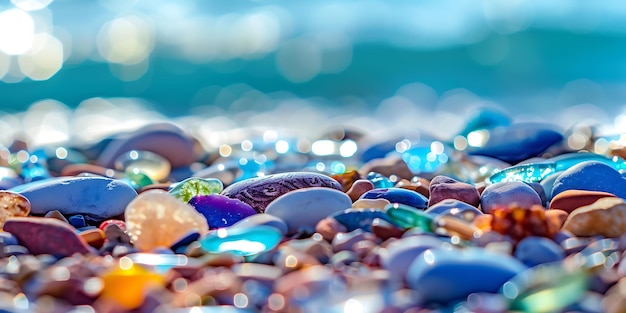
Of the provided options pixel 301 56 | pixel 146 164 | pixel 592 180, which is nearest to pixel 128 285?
pixel 592 180

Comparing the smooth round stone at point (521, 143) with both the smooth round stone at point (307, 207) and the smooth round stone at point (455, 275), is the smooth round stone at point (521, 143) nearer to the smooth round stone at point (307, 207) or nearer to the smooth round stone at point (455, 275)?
the smooth round stone at point (307, 207)

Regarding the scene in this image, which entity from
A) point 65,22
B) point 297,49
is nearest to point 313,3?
point 297,49

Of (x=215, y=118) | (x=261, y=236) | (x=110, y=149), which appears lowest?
(x=215, y=118)

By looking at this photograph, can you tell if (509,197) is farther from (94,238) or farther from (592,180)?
(94,238)

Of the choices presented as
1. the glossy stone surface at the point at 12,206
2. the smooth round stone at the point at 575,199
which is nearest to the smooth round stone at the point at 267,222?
the glossy stone surface at the point at 12,206

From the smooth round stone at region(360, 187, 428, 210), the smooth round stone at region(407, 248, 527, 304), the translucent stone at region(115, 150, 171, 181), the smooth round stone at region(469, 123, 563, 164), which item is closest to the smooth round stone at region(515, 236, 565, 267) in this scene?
the smooth round stone at region(407, 248, 527, 304)

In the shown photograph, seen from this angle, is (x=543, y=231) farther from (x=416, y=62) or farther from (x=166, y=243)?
(x=416, y=62)
